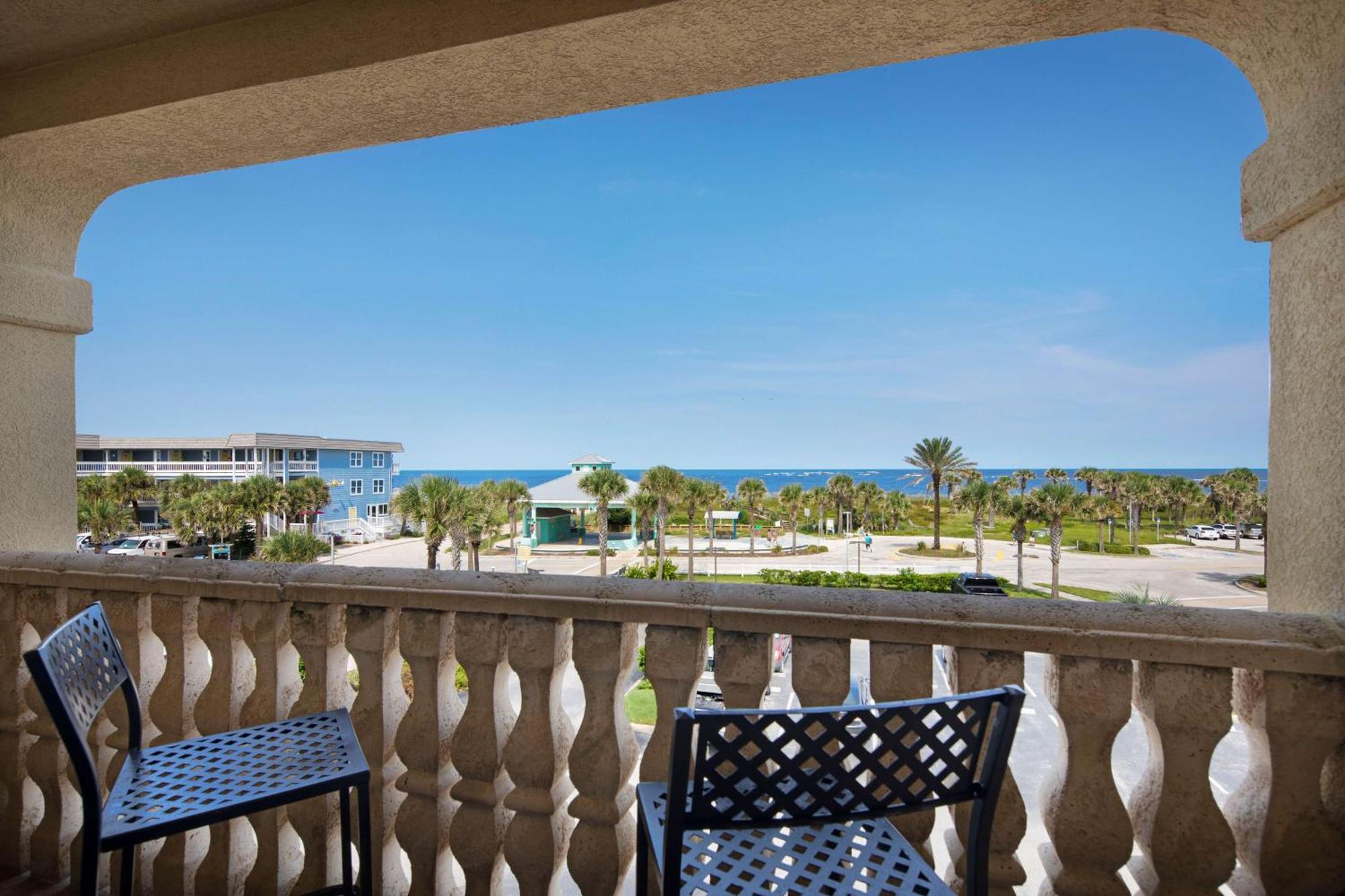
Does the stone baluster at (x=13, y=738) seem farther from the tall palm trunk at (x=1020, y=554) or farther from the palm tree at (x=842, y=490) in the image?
the palm tree at (x=842, y=490)

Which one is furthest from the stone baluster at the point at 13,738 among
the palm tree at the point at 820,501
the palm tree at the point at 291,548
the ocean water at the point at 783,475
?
the ocean water at the point at 783,475

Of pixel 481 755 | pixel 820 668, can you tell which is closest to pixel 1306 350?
pixel 820 668

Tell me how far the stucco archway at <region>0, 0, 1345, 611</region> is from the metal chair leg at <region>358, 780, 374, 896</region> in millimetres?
2030

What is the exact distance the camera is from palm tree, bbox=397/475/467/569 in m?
21.0

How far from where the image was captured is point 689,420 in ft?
384

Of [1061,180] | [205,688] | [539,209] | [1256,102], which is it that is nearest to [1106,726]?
[1256,102]

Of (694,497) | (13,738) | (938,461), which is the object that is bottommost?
(694,497)

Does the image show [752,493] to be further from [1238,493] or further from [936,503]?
[1238,493]

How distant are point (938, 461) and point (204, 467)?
4035 centimetres

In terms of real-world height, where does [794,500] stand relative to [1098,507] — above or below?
below

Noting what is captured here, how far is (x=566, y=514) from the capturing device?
47688 millimetres

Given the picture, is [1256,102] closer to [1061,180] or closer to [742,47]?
[742,47]

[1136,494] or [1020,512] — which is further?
[1136,494]

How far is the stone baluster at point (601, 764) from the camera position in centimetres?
151
